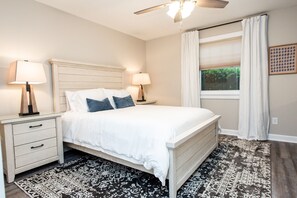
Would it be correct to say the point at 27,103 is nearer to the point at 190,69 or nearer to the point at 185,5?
→ the point at 185,5

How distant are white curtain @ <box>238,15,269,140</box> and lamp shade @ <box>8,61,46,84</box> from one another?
360 cm

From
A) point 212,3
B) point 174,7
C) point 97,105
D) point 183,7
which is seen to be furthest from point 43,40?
point 212,3

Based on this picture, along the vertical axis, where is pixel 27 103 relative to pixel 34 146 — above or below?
above

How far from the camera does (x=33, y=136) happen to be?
227 centimetres

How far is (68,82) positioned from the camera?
312 cm

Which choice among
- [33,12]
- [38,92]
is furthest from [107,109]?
[33,12]

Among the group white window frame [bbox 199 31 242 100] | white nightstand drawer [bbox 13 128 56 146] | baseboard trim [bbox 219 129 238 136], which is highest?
white window frame [bbox 199 31 242 100]

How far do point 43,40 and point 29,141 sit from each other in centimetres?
162

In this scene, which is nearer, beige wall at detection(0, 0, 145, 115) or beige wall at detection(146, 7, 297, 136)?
beige wall at detection(0, 0, 145, 115)

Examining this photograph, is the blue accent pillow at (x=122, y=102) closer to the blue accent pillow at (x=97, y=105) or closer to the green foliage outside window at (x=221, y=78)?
the blue accent pillow at (x=97, y=105)

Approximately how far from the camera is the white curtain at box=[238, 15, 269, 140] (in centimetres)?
333

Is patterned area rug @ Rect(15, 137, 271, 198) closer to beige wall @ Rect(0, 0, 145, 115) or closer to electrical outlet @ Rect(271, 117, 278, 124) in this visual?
electrical outlet @ Rect(271, 117, 278, 124)

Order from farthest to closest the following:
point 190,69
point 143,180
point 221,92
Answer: point 190,69 → point 221,92 → point 143,180

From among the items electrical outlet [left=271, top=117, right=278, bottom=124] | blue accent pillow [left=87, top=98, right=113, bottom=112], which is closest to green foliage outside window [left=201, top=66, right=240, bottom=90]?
electrical outlet [left=271, top=117, right=278, bottom=124]
